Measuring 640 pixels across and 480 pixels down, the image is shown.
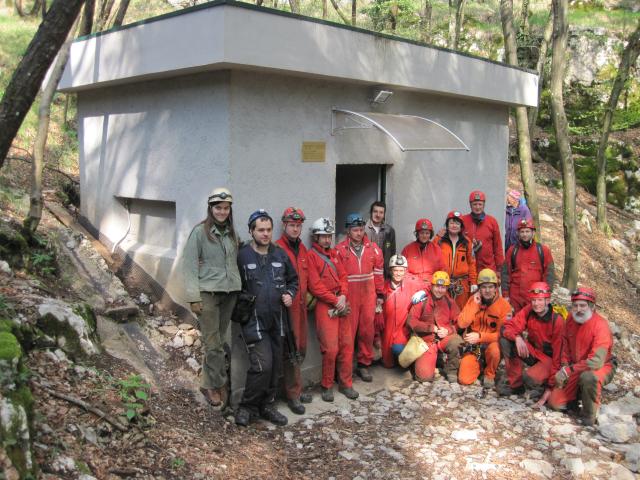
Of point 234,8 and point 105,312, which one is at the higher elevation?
point 234,8

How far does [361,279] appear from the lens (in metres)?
6.58

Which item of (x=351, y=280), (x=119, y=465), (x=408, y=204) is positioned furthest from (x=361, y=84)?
(x=119, y=465)

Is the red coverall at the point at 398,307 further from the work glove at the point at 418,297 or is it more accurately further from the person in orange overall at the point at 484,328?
the person in orange overall at the point at 484,328

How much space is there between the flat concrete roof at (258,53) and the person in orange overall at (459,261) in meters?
1.85

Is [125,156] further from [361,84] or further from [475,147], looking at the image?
[475,147]

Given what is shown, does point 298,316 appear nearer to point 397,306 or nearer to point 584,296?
point 397,306

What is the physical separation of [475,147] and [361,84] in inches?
110

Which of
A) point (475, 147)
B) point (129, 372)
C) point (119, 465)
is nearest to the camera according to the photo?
point (119, 465)

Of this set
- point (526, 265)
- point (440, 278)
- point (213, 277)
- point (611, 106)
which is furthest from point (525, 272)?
point (611, 106)

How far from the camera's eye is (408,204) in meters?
7.73

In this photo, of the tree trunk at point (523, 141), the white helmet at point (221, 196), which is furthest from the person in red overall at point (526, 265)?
the white helmet at point (221, 196)

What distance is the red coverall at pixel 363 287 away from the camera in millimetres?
6523

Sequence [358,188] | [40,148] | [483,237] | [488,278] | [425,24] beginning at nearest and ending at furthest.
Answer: [40,148] → [488,278] → [483,237] → [358,188] → [425,24]

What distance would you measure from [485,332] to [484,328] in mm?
49
